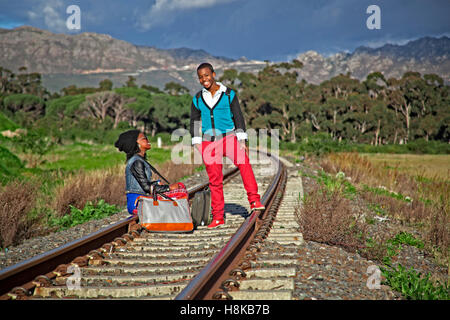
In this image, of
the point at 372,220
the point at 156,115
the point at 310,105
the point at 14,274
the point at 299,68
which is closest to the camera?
the point at 14,274

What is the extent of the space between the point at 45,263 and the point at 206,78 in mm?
2730

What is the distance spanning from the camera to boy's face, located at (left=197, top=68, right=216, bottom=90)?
5.38 meters

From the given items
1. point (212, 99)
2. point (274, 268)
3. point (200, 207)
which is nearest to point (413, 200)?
point (200, 207)

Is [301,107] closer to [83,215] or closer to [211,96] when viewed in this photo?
[83,215]

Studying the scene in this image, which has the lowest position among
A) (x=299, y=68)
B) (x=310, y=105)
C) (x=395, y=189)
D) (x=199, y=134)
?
(x=395, y=189)

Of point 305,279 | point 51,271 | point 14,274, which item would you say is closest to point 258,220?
point 305,279

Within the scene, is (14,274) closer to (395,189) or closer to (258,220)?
(258,220)

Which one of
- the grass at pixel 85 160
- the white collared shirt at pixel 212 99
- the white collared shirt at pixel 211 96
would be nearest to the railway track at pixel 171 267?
the white collared shirt at pixel 212 99

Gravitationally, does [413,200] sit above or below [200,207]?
below

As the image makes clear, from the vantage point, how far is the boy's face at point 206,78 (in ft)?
17.6

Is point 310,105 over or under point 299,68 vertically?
under

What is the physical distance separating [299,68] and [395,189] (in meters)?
72.1

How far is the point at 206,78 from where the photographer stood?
5371mm
